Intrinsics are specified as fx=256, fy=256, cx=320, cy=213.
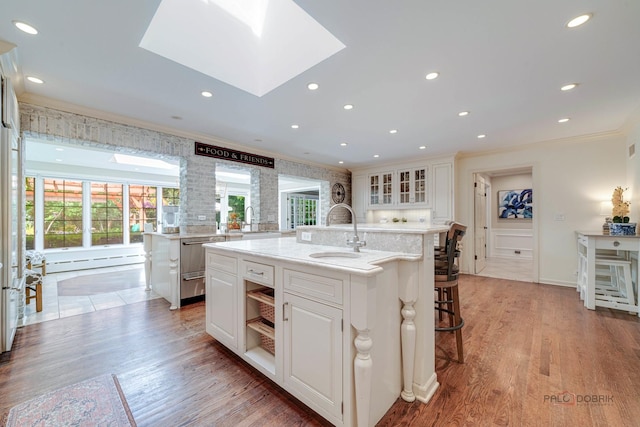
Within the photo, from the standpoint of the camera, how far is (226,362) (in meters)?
2.09

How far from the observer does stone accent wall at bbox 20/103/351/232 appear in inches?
116

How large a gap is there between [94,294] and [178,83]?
349cm

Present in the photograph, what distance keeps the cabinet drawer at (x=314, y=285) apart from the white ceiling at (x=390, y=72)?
1666mm

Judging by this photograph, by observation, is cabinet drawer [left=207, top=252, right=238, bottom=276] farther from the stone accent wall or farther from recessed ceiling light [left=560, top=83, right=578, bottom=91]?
recessed ceiling light [left=560, top=83, right=578, bottom=91]

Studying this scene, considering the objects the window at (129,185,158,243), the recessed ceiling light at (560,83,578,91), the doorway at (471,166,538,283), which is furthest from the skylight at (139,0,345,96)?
the window at (129,185,158,243)

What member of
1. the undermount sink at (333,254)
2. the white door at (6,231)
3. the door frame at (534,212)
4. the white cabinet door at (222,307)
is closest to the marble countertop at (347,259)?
the undermount sink at (333,254)

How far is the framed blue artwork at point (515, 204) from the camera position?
6695 millimetres

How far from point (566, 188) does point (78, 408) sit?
6.50 metres

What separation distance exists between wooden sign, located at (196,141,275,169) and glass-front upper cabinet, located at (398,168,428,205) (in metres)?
3.03

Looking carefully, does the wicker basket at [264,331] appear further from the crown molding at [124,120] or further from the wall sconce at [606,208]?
the wall sconce at [606,208]

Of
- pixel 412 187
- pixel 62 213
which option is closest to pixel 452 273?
pixel 412 187

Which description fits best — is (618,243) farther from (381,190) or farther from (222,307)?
(222,307)

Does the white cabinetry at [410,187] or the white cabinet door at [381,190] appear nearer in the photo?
the white cabinetry at [410,187]

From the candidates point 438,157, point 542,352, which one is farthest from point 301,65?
point 438,157
